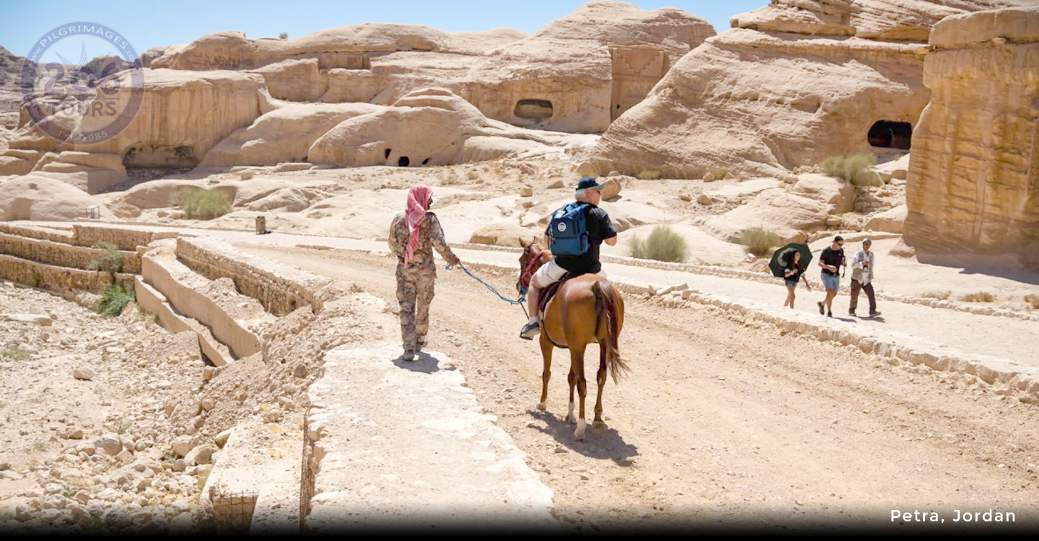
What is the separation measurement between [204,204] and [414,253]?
21.3 m

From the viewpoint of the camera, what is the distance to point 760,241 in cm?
2022

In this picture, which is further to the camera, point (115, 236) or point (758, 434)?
point (115, 236)

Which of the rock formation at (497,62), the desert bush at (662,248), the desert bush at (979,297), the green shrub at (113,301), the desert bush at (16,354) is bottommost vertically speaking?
the desert bush at (16,354)

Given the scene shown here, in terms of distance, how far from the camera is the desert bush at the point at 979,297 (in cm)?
1480

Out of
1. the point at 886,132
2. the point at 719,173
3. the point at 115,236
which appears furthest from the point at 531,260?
the point at 886,132

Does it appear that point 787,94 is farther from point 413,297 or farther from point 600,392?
point 600,392

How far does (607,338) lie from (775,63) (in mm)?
24796

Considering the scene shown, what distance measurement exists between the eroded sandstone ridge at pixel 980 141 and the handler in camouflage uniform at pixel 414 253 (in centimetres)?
1250

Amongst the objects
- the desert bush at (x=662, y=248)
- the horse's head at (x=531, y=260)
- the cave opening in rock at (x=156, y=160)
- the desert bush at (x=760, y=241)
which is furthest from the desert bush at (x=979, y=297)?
the cave opening in rock at (x=156, y=160)

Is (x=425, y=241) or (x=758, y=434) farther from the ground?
(x=425, y=241)

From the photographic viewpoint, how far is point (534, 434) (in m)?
6.68

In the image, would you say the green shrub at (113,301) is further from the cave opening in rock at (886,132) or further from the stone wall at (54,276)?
the cave opening in rock at (886,132)

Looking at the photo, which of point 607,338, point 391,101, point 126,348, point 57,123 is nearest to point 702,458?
point 607,338

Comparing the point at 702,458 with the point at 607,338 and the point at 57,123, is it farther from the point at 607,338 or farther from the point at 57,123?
the point at 57,123
